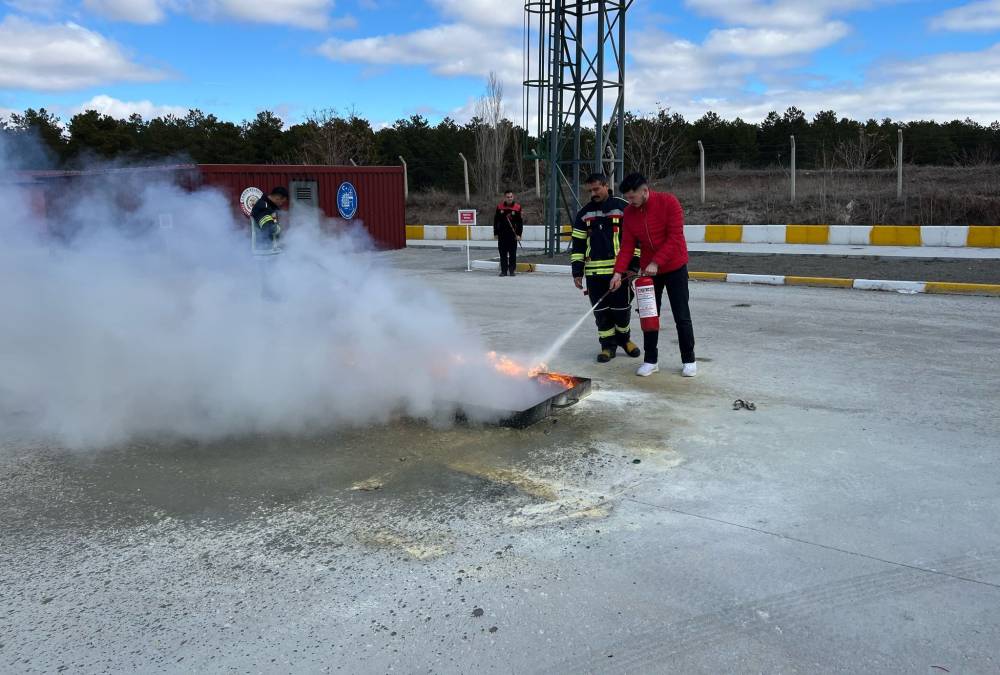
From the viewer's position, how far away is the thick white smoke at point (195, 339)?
523 centimetres

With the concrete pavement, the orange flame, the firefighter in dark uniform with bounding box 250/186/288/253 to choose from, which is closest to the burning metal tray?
the orange flame

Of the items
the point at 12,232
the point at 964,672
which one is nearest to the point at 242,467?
the point at 12,232

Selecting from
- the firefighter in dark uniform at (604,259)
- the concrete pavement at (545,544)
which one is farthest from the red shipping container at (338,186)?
the concrete pavement at (545,544)

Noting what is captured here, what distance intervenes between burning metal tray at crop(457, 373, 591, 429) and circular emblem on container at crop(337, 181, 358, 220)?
17532mm

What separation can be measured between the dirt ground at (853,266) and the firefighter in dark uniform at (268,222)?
9589 mm

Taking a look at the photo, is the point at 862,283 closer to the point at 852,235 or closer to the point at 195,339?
the point at 852,235

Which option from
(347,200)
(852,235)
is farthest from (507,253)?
(852,235)

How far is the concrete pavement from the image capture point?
8.52ft

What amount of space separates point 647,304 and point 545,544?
346 centimetres

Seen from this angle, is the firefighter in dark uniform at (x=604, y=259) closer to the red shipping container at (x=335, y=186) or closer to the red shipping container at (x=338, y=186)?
the red shipping container at (x=335, y=186)

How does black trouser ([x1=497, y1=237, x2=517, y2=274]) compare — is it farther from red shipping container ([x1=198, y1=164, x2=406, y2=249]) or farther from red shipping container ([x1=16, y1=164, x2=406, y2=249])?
red shipping container ([x1=198, y1=164, x2=406, y2=249])

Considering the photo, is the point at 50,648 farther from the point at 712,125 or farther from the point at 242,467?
the point at 712,125

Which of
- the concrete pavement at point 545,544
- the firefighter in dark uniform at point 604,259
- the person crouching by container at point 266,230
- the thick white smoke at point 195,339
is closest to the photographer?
the concrete pavement at point 545,544

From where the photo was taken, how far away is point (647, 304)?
636cm
